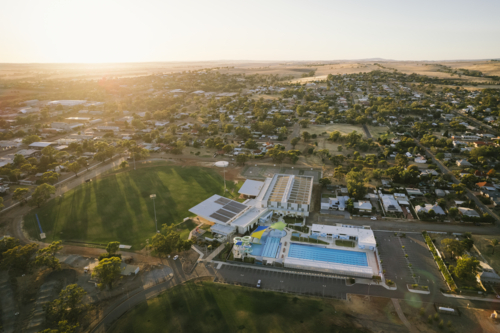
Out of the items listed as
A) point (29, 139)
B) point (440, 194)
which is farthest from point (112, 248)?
point (29, 139)

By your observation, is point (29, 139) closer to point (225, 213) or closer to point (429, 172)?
point (225, 213)

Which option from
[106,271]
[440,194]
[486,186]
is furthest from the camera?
[486,186]

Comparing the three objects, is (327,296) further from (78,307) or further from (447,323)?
(78,307)

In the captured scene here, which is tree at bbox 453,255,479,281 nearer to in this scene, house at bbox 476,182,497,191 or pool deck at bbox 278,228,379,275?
pool deck at bbox 278,228,379,275

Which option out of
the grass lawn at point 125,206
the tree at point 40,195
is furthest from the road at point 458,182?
the tree at point 40,195

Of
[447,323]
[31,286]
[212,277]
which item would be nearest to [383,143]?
[447,323]

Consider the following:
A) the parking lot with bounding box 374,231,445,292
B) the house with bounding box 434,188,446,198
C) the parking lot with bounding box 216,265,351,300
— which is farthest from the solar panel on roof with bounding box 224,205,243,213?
the house with bounding box 434,188,446,198

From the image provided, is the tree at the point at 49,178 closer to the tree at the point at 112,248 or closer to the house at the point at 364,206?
the tree at the point at 112,248
